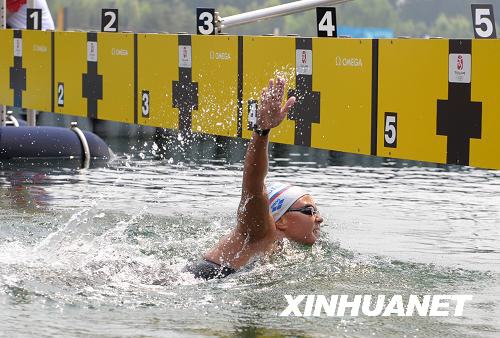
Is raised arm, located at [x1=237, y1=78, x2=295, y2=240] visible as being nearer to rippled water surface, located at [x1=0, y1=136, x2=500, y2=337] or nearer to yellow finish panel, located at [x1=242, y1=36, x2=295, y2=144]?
rippled water surface, located at [x1=0, y1=136, x2=500, y2=337]

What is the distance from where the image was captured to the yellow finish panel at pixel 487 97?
8.77 metres

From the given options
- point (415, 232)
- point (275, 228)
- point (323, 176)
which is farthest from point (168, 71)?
point (275, 228)

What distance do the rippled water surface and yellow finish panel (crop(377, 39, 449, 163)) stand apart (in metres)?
0.64

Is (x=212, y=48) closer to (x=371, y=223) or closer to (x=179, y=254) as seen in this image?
(x=371, y=223)

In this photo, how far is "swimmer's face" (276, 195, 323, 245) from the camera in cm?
816

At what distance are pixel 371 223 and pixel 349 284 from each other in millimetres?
2585

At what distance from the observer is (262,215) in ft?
25.6

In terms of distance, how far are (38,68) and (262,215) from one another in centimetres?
772

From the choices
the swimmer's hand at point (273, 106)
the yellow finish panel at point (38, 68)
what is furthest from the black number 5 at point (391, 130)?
the yellow finish panel at point (38, 68)

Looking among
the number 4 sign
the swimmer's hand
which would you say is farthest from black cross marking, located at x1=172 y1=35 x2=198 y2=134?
the swimmer's hand

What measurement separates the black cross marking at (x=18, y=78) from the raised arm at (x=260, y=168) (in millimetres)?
7823

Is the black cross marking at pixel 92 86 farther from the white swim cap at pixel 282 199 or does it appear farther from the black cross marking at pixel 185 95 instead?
the white swim cap at pixel 282 199

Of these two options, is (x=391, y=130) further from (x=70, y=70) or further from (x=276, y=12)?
(x=70, y=70)

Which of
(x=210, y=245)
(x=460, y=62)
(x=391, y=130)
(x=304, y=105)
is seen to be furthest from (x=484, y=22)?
(x=210, y=245)
